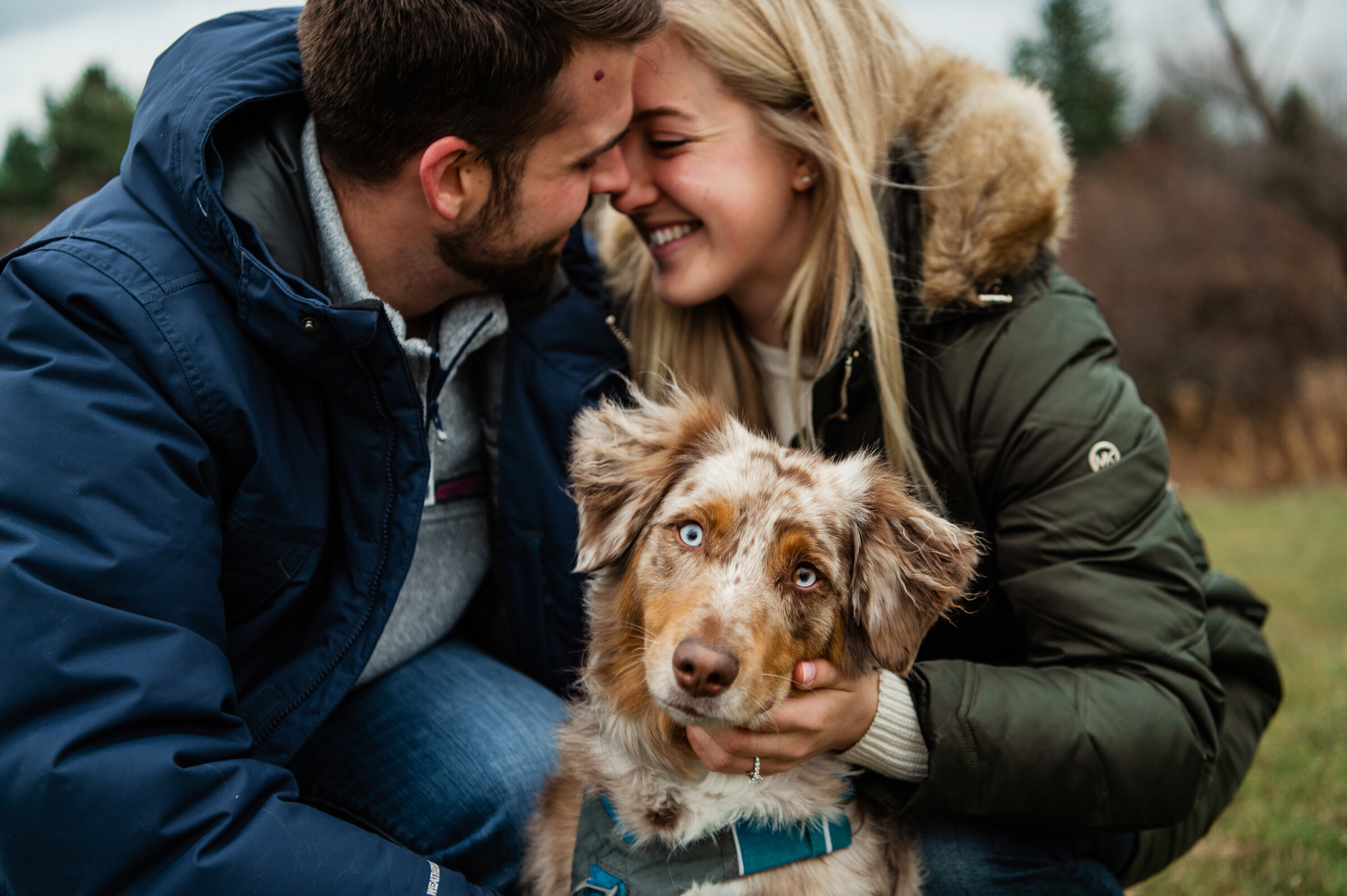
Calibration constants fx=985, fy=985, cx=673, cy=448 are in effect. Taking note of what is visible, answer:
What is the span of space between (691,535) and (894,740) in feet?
2.66

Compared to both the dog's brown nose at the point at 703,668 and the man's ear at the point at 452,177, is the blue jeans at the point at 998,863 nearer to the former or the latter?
the dog's brown nose at the point at 703,668

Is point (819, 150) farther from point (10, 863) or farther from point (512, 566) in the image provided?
point (10, 863)

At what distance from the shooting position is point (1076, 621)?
293 centimetres

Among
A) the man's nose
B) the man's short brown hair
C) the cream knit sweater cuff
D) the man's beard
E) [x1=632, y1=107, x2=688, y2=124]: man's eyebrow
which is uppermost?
the man's short brown hair

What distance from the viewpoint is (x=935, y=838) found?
3.04 m

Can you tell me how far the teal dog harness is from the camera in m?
2.68

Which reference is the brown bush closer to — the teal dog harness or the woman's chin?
the woman's chin

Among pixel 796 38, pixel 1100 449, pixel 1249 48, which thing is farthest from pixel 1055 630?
pixel 1249 48

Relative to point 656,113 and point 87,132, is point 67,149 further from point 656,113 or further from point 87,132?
point 656,113

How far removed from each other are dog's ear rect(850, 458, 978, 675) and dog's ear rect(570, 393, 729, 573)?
1.82 ft

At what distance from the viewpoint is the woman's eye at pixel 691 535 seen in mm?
2670

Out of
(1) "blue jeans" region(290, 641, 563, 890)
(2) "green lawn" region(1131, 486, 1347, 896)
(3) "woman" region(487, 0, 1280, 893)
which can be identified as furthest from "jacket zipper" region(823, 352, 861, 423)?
(2) "green lawn" region(1131, 486, 1347, 896)

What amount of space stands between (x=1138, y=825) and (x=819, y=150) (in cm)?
243

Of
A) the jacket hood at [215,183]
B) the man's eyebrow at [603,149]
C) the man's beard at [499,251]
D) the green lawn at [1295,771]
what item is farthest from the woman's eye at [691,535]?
the green lawn at [1295,771]
